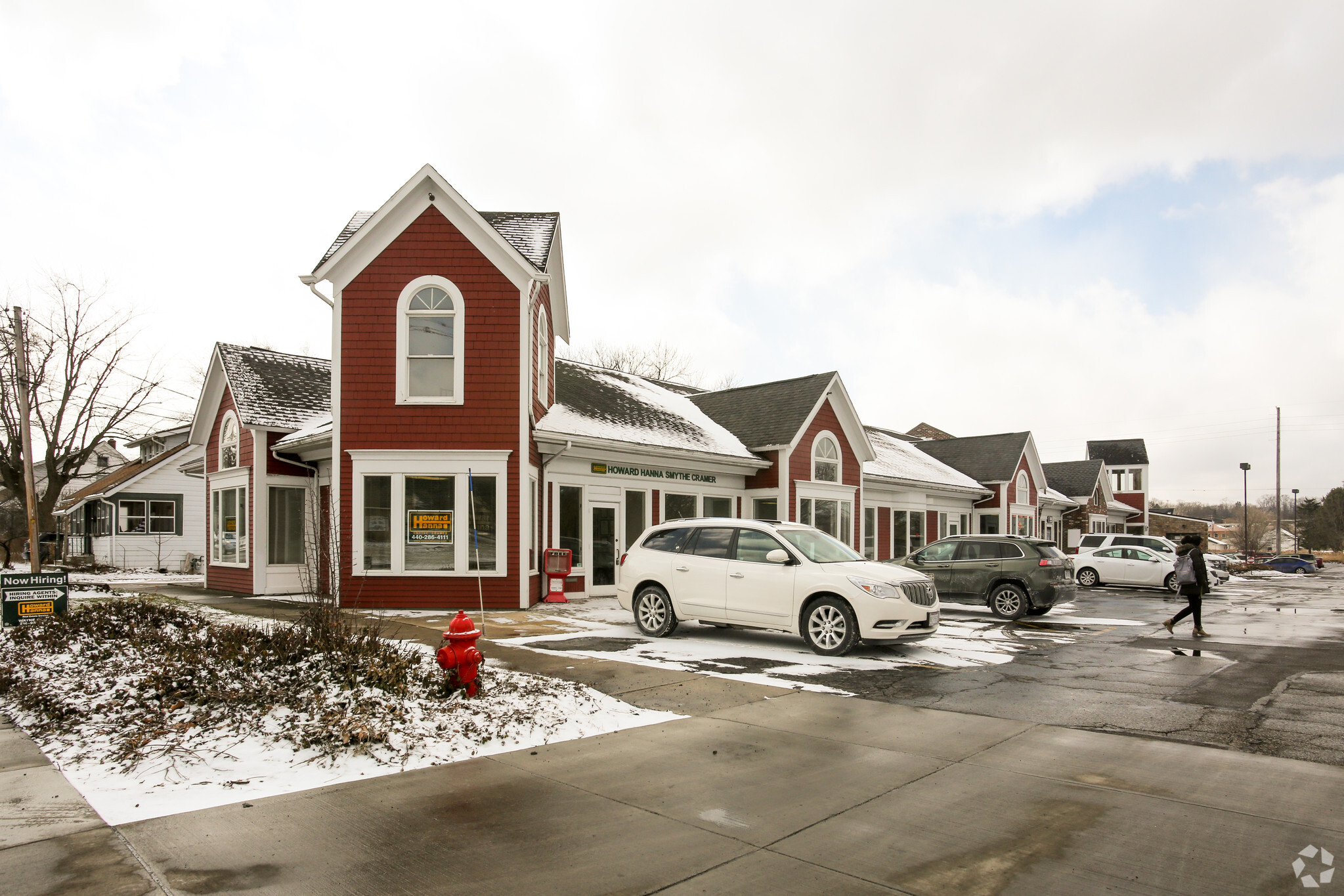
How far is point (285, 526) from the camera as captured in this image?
752 inches

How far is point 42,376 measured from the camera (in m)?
29.2

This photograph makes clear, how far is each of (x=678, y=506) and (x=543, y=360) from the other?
16.2 ft

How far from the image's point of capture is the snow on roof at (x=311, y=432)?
17.1m

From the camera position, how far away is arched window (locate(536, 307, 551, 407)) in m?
17.6

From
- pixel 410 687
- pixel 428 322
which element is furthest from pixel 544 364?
pixel 410 687

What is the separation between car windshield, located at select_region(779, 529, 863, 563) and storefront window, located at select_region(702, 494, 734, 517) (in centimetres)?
921

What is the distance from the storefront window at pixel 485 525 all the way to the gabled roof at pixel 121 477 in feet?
64.6

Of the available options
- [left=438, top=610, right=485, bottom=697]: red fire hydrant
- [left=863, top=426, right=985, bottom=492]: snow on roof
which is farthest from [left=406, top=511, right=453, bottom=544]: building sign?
[left=863, top=426, right=985, bottom=492]: snow on roof

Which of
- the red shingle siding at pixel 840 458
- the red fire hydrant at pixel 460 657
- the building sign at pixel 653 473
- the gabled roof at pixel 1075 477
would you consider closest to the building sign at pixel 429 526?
the building sign at pixel 653 473

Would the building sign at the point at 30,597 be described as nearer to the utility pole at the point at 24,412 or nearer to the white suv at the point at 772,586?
the white suv at the point at 772,586

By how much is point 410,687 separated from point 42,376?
1145 inches

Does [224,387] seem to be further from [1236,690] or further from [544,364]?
[1236,690]

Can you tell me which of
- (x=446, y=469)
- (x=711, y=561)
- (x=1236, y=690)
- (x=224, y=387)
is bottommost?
(x=1236, y=690)

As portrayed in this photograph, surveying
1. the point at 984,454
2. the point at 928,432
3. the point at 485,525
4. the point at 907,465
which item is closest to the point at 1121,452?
the point at 928,432
